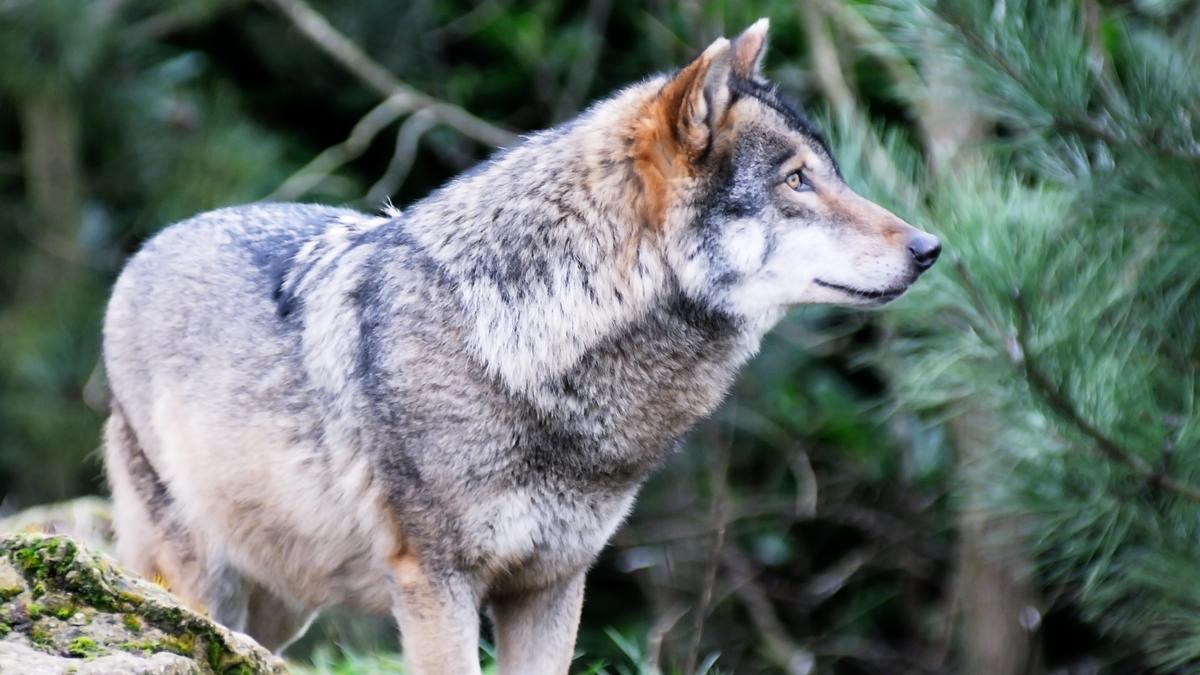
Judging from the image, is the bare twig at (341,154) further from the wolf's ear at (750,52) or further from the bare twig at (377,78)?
the wolf's ear at (750,52)

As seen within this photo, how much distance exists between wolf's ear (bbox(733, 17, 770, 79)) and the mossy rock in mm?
1943

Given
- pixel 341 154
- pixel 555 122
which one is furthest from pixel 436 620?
pixel 555 122

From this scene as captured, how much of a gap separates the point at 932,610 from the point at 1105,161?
4.75 meters

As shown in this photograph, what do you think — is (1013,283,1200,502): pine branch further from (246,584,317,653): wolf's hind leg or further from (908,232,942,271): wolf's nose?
(246,584,317,653): wolf's hind leg

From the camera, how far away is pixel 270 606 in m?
4.62

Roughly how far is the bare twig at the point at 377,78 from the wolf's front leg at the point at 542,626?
412 cm

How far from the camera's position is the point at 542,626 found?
3.79 m

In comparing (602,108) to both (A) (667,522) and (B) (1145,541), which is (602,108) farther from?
(A) (667,522)

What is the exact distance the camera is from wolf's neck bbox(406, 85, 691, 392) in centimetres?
354

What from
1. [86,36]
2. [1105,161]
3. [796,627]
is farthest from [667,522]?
[1105,161]

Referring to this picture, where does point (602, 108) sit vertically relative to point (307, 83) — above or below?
above

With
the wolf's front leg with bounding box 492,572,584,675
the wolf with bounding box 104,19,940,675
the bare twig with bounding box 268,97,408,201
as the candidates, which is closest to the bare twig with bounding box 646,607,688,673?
the wolf's front leg with bounding box 492,572,584,675

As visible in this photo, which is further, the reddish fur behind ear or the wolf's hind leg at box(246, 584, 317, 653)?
the wolf's hind leg at box(246, 584, 317, 653)

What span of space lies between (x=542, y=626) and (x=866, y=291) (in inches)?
48.4
